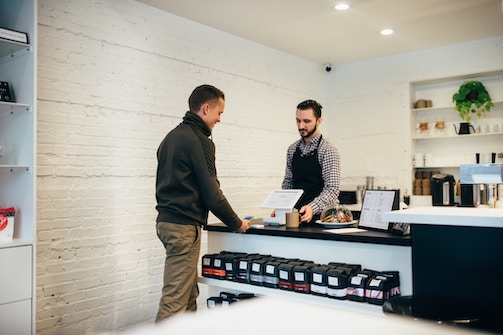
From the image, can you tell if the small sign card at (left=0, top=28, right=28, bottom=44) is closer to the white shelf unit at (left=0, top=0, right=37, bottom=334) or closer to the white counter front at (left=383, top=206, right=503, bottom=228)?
the white shelf unit at (left=0, top=0, right=37, bottom=334)

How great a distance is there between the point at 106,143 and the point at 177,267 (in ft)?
5.28

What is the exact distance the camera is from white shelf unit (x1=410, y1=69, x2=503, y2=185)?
6.02 metres

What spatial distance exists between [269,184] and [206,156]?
302 centimetres

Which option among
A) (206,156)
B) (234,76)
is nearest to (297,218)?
(206,156)

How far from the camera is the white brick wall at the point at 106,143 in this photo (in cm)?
372

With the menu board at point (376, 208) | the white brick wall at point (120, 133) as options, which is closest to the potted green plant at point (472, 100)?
the white brick wall at point (120, 133)

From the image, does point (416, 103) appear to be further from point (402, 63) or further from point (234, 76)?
point (234, 76)

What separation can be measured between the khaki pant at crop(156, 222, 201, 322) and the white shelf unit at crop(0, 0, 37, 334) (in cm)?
81

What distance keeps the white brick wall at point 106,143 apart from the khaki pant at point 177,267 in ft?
3.91

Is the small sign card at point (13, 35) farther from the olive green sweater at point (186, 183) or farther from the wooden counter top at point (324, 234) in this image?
the wooden counter top at point (324, 234)

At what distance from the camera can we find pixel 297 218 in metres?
3.25

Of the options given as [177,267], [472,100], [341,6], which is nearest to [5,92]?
[177,267]

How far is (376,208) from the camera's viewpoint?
304 cm

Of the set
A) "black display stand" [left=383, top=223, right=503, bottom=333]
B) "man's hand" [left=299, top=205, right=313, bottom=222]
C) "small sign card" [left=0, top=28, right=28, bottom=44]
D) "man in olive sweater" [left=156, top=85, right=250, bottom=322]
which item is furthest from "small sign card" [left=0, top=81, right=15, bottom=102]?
"black display stand" [left=383, top=223, right=503, bottom=333]
